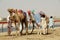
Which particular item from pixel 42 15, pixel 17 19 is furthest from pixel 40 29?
pixel 17 19

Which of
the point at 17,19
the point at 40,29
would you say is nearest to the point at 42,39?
the point at 17,19

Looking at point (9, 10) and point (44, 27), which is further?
point (44, 27)

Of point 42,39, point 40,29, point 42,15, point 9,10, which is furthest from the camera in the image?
point 40,29

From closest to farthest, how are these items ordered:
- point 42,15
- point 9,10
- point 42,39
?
point 42,39 → point 9,10 → point 42,15

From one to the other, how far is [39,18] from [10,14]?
214 centimetres

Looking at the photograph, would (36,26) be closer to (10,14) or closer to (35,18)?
(35,18)

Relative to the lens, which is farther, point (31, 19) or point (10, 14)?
point (31, 19)

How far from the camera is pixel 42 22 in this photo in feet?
52.4

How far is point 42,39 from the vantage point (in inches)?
541

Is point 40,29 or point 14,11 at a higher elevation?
point 14,11

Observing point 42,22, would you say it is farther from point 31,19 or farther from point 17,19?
point 17,19

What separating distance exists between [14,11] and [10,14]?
341 mm

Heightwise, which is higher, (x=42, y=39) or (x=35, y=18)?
(x=35, y=18)

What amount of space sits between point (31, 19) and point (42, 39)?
9.61 ft
